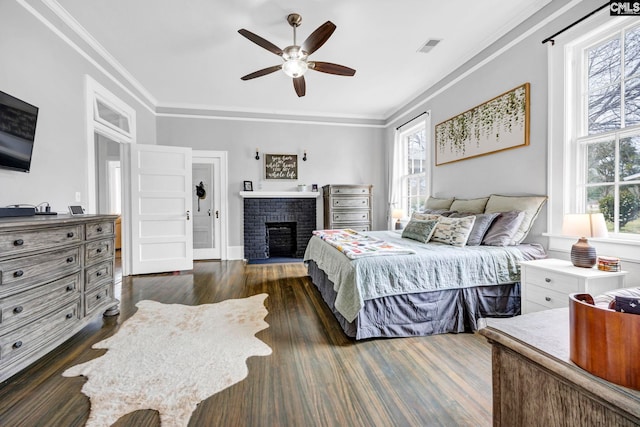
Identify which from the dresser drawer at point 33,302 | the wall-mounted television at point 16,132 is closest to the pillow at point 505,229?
the dresser drawer at point 33,302

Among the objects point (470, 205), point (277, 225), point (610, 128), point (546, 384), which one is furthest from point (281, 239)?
point (546, 384)

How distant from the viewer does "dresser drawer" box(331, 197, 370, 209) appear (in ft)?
17.0

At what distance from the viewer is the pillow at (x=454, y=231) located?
2.71 metres

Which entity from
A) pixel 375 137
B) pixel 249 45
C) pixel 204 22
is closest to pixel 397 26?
pixel 249 45

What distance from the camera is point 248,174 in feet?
17.6

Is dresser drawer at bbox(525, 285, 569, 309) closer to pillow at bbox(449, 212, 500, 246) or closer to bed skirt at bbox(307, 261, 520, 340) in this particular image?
bed skirt at bbox(307, 261, 520, 340)

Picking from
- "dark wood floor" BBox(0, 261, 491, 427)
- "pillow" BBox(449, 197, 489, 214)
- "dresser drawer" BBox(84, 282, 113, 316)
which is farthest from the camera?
"pillow" BBox(449, 197, 489, 214)

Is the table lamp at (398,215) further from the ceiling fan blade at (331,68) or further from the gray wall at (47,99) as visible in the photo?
the gray wall at (47,99)

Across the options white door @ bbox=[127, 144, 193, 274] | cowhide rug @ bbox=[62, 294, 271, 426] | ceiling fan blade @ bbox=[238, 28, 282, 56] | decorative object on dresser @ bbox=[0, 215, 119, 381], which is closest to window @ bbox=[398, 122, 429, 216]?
ceiling fan blade @ bbox=[238, 28, 282, 56]

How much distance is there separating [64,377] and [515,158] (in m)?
4.12

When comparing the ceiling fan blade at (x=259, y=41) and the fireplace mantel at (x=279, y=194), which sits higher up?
the ceiling fan blade at (x=259, y=41)

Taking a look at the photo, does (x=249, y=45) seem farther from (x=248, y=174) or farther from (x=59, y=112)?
(x=248, y=174)

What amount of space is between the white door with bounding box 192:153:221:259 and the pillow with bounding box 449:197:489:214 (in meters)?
3.96

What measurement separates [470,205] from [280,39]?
9.43ft
